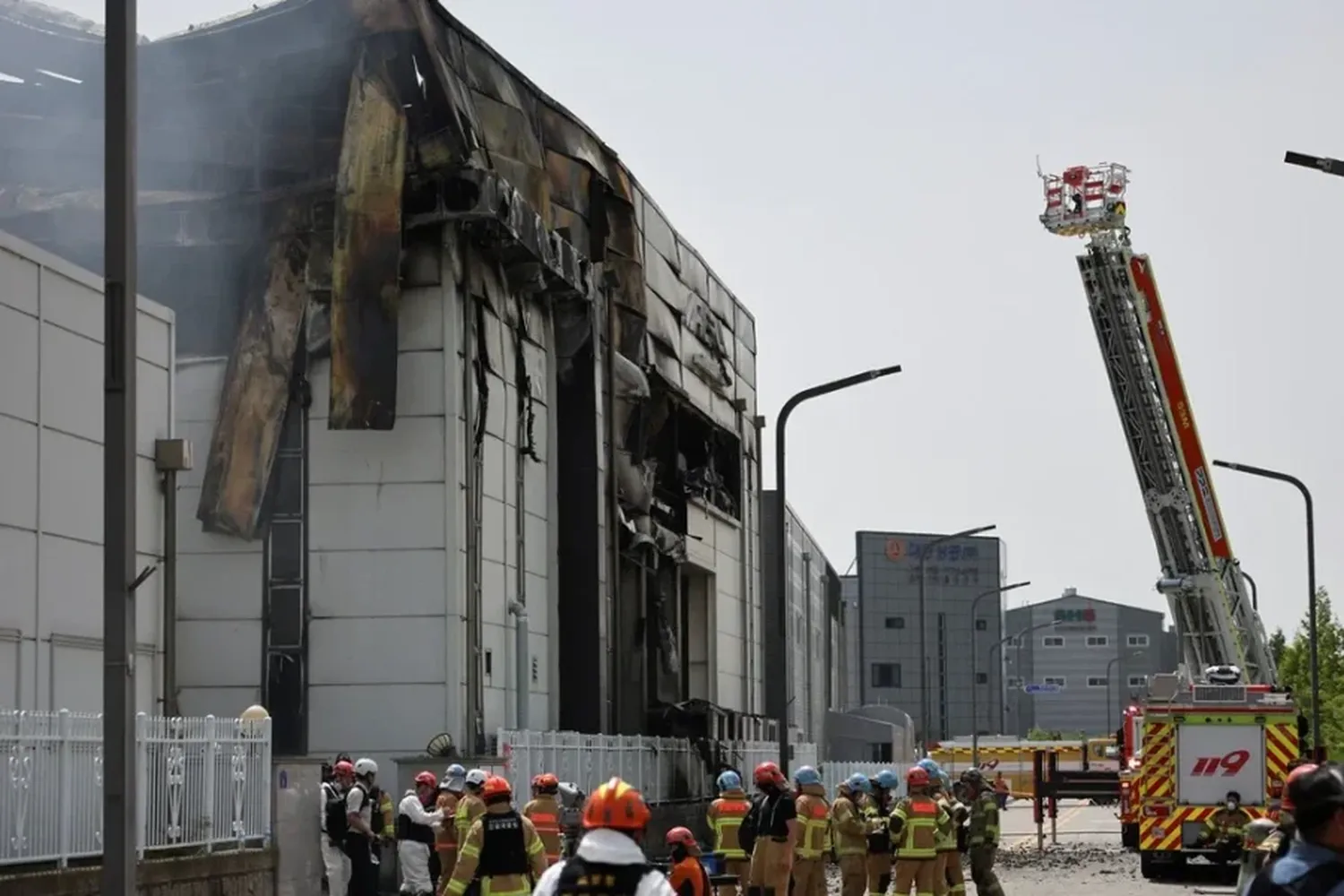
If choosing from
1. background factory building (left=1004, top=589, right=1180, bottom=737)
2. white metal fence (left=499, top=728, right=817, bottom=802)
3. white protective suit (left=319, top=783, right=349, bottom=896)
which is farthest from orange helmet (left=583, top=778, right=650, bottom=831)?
background factory building (left=1004, top=589, right=1180, bottom=737)

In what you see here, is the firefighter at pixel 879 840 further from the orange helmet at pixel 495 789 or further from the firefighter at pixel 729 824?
the orange helmet at pixel 495 789

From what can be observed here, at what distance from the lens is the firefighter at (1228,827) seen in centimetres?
3122

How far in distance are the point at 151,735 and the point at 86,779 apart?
1038 millimetres

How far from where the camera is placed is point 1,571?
21.5 m

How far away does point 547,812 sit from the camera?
16.7 m

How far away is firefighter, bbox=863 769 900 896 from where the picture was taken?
22.5 meters

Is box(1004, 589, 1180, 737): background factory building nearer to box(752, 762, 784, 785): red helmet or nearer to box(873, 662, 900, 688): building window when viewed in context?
box(873, 662, 900, 688): building window

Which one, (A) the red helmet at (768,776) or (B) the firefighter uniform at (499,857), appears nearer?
(B) the firefighter uniform at (499,857)

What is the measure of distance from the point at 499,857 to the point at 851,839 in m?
9.86

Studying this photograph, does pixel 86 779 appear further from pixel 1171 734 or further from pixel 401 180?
pixel 1171 734

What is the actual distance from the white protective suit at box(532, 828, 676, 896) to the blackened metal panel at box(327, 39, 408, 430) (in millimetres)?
21129

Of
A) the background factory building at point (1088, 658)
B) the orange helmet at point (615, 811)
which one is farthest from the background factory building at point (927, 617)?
the orange helmet at point (615, 811)

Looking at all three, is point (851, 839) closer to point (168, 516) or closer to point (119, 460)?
point (168, 516)

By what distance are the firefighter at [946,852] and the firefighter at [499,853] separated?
25.2ft
